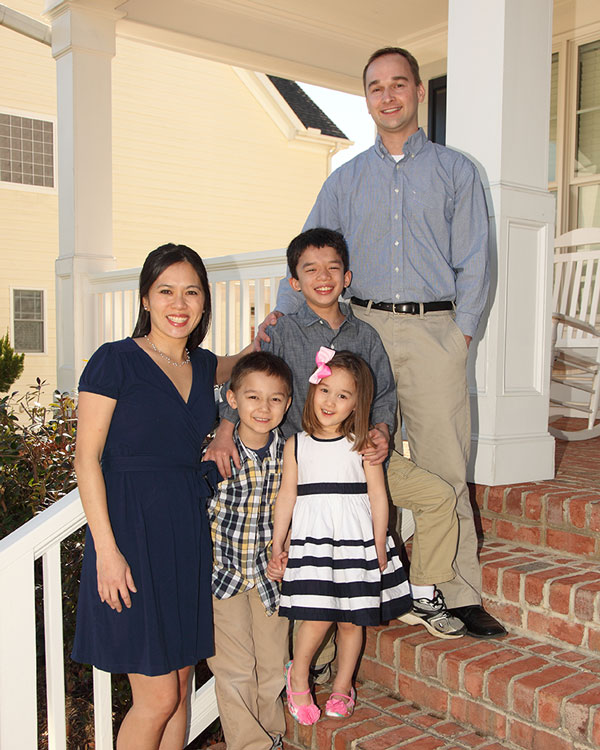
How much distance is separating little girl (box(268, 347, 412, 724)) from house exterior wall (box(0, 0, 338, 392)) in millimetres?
9588

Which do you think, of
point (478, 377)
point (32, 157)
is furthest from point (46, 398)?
point (478, 377)

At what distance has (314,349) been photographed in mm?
2545

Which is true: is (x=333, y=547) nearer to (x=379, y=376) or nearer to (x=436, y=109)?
(x=379, y=376)

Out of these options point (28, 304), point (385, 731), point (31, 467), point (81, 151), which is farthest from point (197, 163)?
point (385, 731)

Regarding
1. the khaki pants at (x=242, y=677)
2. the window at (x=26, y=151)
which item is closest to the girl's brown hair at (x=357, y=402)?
the khaki pants at (x=242, y=677)

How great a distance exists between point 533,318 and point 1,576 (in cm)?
241

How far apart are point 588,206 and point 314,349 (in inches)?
168

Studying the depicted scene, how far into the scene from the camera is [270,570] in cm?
240

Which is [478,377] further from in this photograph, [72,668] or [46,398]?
[46,398]

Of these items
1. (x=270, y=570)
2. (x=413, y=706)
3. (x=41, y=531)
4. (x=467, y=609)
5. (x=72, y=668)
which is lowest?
(x=72, y=668)

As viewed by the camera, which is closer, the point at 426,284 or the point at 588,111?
the point at 426,284

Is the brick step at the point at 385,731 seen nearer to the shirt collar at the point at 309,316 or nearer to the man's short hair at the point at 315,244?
the shirt collar at the point at 309,316

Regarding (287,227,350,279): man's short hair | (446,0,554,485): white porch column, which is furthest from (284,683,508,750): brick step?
(287,227,350,279): man's short hair

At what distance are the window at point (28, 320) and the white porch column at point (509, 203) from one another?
935 cm
